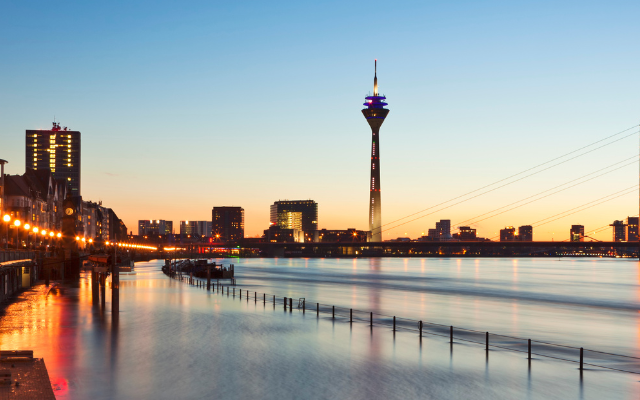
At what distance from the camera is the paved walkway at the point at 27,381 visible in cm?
2194

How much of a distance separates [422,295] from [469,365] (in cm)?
7481

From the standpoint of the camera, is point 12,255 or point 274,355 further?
point 12,255

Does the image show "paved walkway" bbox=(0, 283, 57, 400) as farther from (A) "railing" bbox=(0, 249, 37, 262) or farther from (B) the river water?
(A) "railing" bbox=(0, 249, 37, 262)

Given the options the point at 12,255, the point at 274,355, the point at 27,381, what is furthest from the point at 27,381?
the point at 12,255

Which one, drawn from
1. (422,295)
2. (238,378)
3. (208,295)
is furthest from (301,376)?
(422,295)

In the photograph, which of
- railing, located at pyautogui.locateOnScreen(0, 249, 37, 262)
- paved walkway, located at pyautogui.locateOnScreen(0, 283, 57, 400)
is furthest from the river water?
railing, located at pyautogui.locateOnScreen(0, 249, 37, 262)

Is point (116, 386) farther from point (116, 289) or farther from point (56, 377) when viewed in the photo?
point (116, 289)

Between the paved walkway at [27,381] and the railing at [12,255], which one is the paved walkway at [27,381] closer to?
the paved walkway at [27,381]

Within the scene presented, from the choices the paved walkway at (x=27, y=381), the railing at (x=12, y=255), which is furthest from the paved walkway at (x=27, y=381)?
the railing at (x=12, y=255)

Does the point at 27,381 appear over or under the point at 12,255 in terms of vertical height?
under

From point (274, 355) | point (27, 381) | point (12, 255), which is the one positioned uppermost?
point (12, 255)

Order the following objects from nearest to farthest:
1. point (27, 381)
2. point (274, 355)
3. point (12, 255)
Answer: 1. point (27, 381)
2. point (274, 355)
3. point (12, 255)

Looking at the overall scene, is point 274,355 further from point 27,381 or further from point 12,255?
point 12,255

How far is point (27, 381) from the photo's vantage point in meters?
24.6
